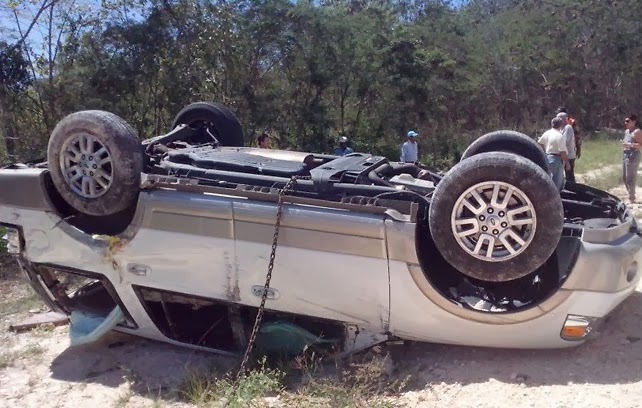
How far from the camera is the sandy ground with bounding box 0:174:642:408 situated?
3588mm

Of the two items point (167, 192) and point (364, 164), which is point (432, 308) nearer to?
point (364, 164)

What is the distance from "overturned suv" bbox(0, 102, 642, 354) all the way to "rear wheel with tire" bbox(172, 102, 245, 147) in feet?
3.62

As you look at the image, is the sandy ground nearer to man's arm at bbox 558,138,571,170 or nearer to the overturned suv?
the overturned suv

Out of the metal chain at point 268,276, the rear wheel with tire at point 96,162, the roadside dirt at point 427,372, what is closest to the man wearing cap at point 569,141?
the roadside dirt at point 427,372

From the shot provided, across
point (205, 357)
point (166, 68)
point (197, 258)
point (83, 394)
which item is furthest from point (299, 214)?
point (166, 68)

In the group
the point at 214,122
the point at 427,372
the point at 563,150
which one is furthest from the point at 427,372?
the point at 563,150

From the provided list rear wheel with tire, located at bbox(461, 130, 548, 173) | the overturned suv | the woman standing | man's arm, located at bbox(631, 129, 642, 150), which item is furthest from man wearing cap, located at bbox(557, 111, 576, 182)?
the overturned suv

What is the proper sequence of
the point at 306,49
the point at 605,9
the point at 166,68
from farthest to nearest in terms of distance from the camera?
the point at 605,9
the point at 306,49
the point at 166,68

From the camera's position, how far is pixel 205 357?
4.58 m

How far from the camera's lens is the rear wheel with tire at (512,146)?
4.86 meters

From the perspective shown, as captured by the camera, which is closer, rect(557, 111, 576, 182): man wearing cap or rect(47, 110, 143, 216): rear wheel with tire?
rect(47, 110, 143, 216): rear wheel with tire

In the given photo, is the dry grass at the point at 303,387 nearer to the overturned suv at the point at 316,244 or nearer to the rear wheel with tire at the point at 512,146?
the overturned suv at the point at 316,244

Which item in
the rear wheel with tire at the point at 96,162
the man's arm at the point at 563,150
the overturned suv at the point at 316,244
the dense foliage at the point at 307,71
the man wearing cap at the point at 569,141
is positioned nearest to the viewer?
the overturned suv at the point at 316,244

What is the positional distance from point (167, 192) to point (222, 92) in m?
10.6
